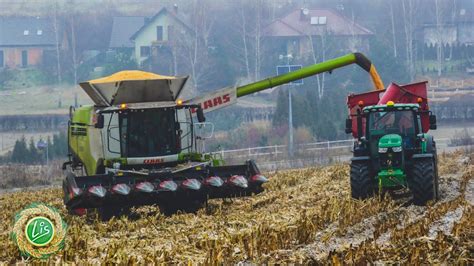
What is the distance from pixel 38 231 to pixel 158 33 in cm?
7658

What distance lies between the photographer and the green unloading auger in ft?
80.8

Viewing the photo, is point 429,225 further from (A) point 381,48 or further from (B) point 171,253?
(A) point 381,48

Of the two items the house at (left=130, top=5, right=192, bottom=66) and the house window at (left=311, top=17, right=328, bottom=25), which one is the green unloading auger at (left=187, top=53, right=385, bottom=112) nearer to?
the house at (left=130, top=5, right=192, bottom=66)

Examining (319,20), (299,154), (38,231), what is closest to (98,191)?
(38,231)

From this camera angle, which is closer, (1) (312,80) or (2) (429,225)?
(2) (429,225)

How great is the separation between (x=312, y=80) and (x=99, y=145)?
193ft

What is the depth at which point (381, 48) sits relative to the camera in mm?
82688

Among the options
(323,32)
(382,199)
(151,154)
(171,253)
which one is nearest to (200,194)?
(151,154)

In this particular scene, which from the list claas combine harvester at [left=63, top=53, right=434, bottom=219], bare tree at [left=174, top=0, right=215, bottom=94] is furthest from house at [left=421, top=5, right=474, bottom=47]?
claas combine harvester at [left=63, top=53, right=434, bottom=219]

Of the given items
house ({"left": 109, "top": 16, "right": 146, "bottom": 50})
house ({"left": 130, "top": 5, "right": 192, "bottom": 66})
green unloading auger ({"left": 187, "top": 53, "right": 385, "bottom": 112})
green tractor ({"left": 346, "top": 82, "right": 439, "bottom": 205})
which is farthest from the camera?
house ({"left": 109, "top": 16, "right": 146, "bottom": 50})

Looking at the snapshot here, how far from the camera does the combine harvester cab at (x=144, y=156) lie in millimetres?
19609

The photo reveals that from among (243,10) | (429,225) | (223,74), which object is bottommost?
(429,225)

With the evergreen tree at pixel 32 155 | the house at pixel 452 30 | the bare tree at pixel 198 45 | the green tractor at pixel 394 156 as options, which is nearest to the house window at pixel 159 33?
the bare tree at pixel 198 45

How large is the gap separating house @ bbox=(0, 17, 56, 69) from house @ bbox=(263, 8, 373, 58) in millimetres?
19132
